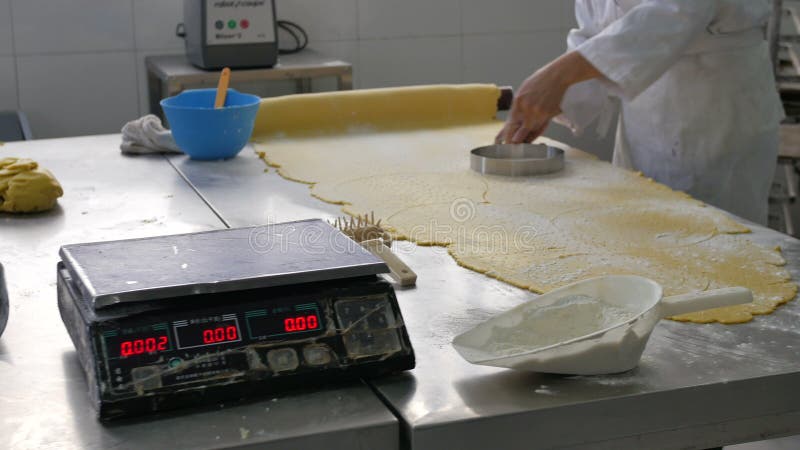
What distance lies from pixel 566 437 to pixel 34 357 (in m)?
0.58

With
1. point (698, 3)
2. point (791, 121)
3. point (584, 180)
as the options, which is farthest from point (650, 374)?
point (791, 121)

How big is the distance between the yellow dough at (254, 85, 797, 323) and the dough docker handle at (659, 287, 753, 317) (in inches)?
A: 5.8

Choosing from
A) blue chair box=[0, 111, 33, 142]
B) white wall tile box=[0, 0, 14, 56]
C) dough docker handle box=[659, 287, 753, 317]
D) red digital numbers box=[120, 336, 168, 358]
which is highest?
white wall tile box=[0, 0, 14, 56]

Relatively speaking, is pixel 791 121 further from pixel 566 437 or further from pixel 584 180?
pixel 566 437

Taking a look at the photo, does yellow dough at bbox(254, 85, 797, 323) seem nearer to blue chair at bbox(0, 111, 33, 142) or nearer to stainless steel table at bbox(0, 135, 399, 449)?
stainless steel table at bbox(0, 135, 399, 449)

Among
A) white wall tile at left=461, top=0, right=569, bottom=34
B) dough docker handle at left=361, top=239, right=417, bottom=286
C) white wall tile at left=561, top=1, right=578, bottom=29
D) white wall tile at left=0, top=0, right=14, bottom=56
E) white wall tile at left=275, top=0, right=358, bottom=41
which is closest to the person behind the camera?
dough docker handle at left=361, top=239, right=417, bottom=286

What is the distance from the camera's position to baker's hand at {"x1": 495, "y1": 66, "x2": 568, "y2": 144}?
1.98 meters

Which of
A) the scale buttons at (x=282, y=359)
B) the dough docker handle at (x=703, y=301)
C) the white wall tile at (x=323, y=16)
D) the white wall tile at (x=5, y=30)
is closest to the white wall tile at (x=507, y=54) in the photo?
the white wall tile at (x=323, y=16)

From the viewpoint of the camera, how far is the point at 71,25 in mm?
3414

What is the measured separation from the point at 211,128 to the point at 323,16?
5.89ft

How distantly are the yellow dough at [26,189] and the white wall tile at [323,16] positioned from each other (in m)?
2.07

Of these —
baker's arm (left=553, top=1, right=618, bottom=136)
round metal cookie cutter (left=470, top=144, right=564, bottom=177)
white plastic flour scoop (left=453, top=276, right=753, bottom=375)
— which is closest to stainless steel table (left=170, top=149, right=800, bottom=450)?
white plastic flour scoop (left=453, top=276, right=753, bottom=375)

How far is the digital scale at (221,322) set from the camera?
880 millimetres

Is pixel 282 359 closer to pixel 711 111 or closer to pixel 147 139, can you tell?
pixel 147 139
